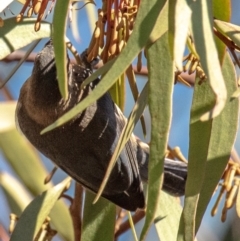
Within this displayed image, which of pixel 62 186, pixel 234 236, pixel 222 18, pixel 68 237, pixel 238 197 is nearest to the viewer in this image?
pixel 222 18

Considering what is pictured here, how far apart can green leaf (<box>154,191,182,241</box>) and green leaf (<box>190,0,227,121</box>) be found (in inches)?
21.0

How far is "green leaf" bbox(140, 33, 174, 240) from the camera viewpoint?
85 cm

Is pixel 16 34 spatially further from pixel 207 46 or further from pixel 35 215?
pixel 207 46

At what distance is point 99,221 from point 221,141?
0.35 metres

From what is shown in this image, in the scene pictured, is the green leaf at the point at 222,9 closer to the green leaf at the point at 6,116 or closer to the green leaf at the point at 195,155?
the green leaf at the point at 195,155

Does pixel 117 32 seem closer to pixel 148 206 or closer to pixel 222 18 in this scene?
pixel 222 18

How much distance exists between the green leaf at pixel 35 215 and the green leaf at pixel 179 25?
1.72ft

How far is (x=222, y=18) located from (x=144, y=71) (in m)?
0.48

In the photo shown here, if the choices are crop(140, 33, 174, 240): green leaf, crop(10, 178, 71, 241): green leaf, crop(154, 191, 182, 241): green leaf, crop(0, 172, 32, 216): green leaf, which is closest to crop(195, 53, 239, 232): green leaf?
crop(140, 33, 174, 240): green leaf

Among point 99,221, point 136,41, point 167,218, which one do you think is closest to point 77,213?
point 99,221

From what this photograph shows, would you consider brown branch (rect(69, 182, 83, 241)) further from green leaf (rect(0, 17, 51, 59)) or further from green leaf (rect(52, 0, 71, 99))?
green leaf (rect(52, 0, 71, 99))

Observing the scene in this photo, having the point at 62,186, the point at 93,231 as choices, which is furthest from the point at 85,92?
the point at 93,231

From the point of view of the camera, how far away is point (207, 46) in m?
0.78

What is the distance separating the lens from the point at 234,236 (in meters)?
1.81
